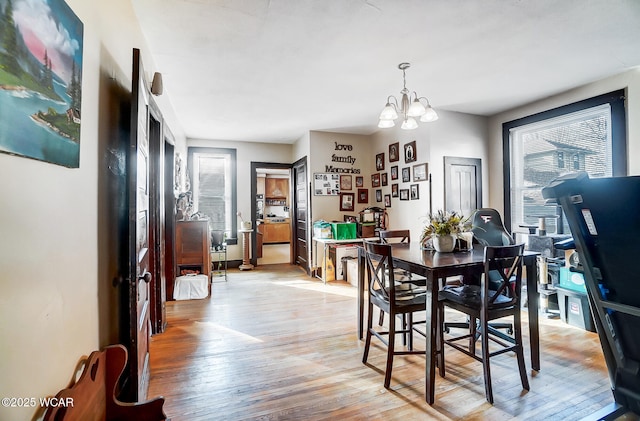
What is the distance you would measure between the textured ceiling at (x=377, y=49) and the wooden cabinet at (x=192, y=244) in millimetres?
1658

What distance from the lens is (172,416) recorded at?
174cm

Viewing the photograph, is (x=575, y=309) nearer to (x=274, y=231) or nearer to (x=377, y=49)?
(x=377, y=49)

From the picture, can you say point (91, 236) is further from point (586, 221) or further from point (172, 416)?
point (586, 221)

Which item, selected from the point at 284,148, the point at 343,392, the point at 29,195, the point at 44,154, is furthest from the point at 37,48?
the point at 284,148

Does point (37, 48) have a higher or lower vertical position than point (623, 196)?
higher

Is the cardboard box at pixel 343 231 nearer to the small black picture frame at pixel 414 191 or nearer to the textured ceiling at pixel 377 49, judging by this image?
the small black picture frame at pixel 414 191

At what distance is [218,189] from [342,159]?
8.86 ft

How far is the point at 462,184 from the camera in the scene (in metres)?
4.36

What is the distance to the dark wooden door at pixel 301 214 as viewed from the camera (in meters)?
5.62

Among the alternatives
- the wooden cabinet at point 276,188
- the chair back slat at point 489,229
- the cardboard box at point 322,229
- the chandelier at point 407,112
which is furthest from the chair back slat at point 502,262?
the wooden cabinet at point 276,188

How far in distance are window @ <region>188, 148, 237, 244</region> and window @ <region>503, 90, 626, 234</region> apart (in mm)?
4945

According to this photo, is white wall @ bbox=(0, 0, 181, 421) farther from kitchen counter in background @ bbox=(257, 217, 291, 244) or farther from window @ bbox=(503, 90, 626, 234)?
kitchen counter in background @ bbox=(257, 217, 291, 244)

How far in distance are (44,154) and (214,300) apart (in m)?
3.36

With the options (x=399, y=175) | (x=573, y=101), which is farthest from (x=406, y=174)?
(x=573, y=101)
